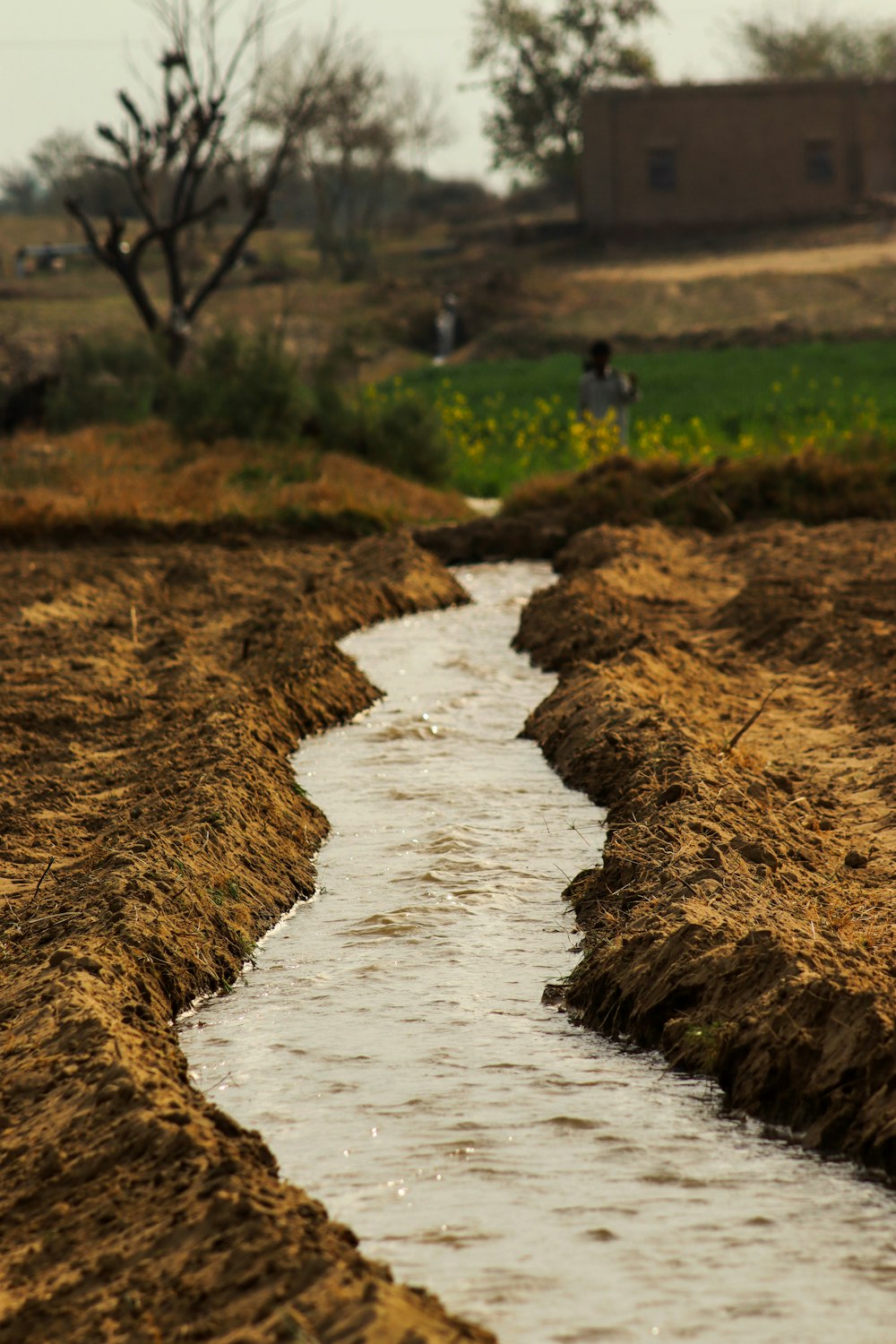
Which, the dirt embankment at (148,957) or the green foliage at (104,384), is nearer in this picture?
the dirt embankment at (148,957)

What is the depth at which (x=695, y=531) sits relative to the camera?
16.2 metres

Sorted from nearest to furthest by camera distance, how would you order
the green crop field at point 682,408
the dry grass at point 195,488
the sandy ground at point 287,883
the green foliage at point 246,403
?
the sandy ground at point 287,883 → the dry grass at point 195,488 → the green crop field at point 682,408 → the green foliage at point 246,403

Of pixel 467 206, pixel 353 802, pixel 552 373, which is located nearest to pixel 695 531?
pixel 353 802

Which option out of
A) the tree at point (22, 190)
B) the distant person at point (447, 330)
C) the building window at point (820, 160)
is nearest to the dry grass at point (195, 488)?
the distant person at point (447, 330)

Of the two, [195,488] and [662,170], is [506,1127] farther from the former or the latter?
[662,170]

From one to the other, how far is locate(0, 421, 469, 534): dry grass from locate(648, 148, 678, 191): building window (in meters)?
32.3

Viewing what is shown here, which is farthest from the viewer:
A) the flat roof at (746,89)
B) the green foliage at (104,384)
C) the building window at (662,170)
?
the building window at (662,170)

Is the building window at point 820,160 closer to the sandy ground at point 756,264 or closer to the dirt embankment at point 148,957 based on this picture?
the sandy ground at point 756,264

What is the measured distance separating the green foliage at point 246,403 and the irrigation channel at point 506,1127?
13457mm

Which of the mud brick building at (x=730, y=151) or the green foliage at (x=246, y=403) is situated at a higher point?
the mud brick building at (x=730, y=151)

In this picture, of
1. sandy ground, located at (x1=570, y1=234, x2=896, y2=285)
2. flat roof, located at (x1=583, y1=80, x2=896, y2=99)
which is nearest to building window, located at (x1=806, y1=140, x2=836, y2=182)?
flat roof, located at (x1=583, y1=80, x2=896, y2=99)

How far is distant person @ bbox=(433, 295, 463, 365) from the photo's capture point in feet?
141

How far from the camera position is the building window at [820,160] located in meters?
48.3

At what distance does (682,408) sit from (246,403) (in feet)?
24.9
